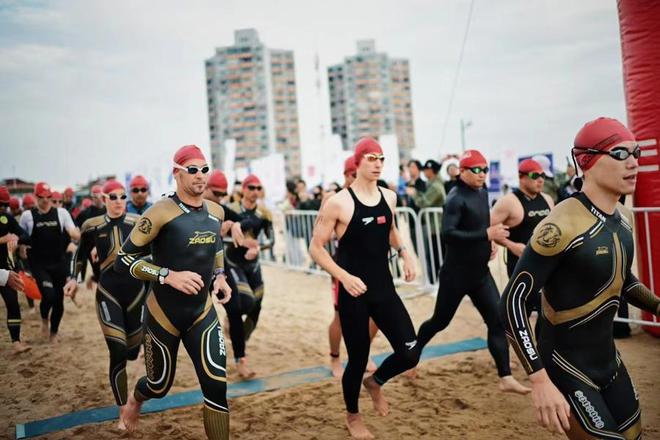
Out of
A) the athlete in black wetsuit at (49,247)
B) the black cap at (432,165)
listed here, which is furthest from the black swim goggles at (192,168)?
the black cap at (432,165)

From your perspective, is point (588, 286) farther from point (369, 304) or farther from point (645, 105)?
point (645, 105)

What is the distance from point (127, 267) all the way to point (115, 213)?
1837mm

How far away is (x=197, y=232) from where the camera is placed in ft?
13.8

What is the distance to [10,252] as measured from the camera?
8.11 metres

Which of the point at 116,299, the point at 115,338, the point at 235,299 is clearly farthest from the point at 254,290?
the point at 115,338

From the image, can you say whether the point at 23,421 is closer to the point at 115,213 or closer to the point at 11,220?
the point at 115,213

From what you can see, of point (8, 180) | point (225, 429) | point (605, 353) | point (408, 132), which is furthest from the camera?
point (408, 132)

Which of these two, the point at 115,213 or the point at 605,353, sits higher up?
the point at 115,213

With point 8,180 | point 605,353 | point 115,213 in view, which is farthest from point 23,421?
point 8,180

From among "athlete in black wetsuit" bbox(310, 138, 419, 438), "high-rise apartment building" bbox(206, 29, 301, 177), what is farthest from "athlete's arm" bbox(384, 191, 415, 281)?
"high-rise apartment building" bbox(206, 29, 301, 177)

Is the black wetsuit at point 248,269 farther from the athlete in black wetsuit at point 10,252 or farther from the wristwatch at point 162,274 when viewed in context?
the athlete in black wetsuit at point 10,252

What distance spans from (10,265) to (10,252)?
0.86 ft

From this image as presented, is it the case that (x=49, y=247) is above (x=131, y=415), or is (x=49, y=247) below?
above

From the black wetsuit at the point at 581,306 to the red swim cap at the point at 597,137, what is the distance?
0.63 feet
